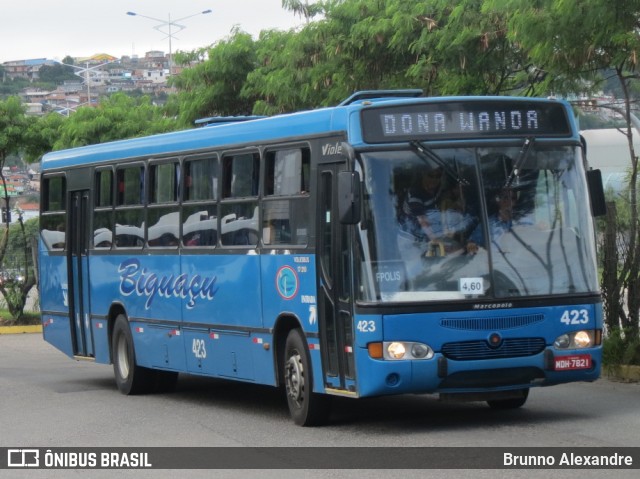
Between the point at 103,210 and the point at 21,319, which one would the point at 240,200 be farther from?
the point at 21,319

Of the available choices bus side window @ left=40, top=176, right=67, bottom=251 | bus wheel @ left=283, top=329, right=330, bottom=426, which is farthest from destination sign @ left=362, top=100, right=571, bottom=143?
bus side window @ left=40, top=176, right=67, bottom=251

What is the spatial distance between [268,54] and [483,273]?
16.5 metres

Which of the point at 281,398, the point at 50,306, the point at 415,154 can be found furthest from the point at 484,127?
the point at 50,306

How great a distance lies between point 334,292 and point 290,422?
5.74 feet

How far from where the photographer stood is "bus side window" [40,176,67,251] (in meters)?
19.2

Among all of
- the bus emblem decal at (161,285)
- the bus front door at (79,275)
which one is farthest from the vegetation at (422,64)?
the bus front door at (79,275)

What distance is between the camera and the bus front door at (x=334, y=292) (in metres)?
12.1

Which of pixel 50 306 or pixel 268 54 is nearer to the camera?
pixel 50 306

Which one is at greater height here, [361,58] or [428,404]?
[361,58]

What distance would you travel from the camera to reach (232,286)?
567 inches

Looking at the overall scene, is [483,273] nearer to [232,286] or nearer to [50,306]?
[232,286]

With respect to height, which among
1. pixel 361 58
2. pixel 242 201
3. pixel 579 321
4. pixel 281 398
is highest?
pixel 361 58

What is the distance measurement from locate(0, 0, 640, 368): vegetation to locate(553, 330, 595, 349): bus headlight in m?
3.85

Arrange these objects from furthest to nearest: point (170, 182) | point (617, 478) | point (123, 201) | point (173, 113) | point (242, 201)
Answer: point (173, 113) → point (123, 201) → point (170, 182) → point (242, 201) → point (617, 478)
